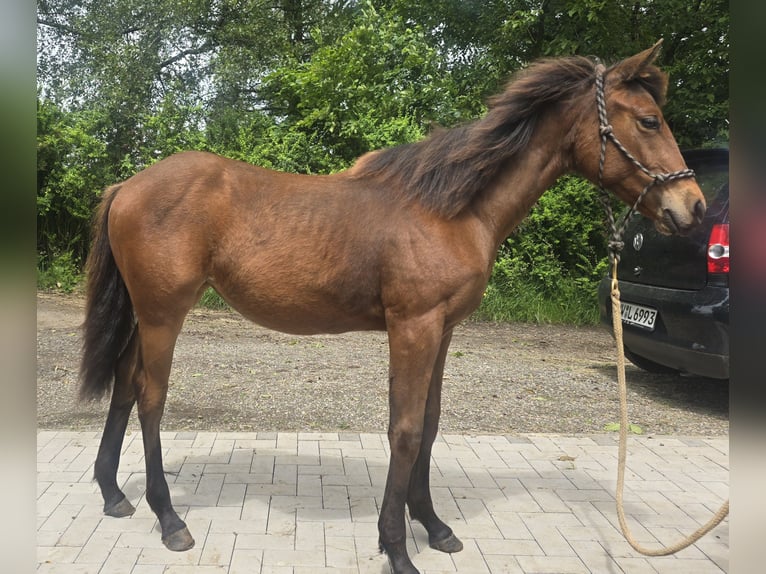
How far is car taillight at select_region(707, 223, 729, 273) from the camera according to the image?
16.9ft

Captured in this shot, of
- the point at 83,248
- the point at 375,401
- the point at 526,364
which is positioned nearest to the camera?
the point at 375,401

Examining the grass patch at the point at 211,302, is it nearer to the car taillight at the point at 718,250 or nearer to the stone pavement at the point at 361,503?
the stone pavement at the point at 361,503

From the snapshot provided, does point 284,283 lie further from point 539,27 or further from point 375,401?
point 539,27

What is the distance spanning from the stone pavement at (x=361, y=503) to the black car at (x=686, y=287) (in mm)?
844

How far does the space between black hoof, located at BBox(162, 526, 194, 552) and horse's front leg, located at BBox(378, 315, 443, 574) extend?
3.24 ft

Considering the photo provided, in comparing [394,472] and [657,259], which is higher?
[657,259]

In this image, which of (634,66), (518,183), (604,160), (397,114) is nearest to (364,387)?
(518,183)

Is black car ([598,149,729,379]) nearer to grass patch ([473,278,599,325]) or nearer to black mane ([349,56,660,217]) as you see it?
black mane ([349,56,660,217])

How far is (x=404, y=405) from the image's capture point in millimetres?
2924

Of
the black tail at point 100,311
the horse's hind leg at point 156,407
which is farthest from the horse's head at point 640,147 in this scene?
the black tail at point 100,311
